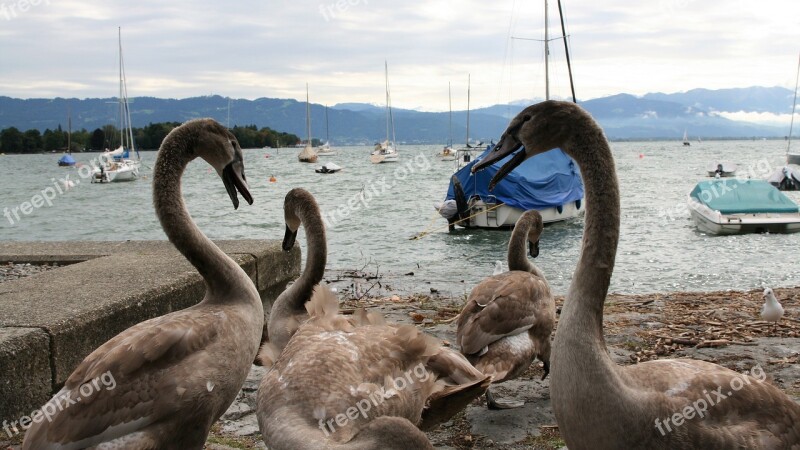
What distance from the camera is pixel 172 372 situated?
3721 millimetres

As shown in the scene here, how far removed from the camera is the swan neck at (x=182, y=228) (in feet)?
14.4

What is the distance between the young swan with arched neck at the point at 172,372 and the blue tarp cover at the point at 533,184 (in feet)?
64.1

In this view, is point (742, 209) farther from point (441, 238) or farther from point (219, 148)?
point (219, 148)

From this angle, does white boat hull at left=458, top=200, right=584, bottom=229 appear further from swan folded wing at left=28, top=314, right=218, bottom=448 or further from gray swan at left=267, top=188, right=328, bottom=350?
swan folded wing at left=28, top=314, right=218, bottom=448

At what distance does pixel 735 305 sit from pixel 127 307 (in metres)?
8.14

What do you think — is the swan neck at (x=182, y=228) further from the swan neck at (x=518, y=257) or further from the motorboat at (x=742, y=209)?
the motorboat at (x=742, y=209)

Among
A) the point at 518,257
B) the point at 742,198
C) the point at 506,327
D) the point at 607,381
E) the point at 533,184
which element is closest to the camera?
the point at 607,381

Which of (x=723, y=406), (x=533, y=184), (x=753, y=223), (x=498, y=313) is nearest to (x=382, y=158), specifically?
(x=533, y=184)

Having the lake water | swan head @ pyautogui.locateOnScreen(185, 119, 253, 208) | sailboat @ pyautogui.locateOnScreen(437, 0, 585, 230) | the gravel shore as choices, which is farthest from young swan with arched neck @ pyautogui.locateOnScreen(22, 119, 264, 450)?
sailboat @ pyautogui.locateOnScreen(437, 0, 585, 230)

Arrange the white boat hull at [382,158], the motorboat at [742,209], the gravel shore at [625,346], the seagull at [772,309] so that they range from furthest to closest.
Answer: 1. the white boat hull at [382,158]
2. the motorboat at [742,209]
3. the seagull at [772,309]
4. the gravel shore at [625,346]

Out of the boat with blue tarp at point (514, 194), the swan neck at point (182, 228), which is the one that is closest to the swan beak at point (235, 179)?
the swan neck at point (182, 228)

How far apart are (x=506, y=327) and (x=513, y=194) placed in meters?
19.0

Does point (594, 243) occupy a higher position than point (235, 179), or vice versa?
point (235, 179)

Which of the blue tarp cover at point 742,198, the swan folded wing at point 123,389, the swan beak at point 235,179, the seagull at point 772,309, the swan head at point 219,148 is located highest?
the swan head at point 219,148
